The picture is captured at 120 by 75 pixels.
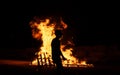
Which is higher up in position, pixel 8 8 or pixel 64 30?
pixel 8 8

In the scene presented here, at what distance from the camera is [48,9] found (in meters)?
21.6

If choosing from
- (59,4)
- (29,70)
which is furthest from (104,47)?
(29,70)

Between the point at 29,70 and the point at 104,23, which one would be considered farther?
the point at 104,23

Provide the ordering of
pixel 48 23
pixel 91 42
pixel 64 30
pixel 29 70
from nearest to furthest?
1. pixel 29 70
2. pixel 48 23
3. pixel 64 30
4. pixel 91 42

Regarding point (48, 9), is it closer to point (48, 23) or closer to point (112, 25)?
point (48, 23)

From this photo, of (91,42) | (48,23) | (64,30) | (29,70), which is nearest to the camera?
(29,70)

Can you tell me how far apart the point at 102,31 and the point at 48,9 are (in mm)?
4308

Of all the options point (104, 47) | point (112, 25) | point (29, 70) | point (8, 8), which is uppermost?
point (8, 8)

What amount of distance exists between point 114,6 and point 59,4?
4.01m

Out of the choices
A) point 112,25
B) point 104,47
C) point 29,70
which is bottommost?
point 29,70

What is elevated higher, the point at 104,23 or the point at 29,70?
the point at 104,23

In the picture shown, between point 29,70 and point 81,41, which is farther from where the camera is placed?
point 81,41

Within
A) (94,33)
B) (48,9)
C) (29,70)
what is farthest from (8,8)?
(29,70)

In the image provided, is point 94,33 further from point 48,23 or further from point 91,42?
point 48,23
